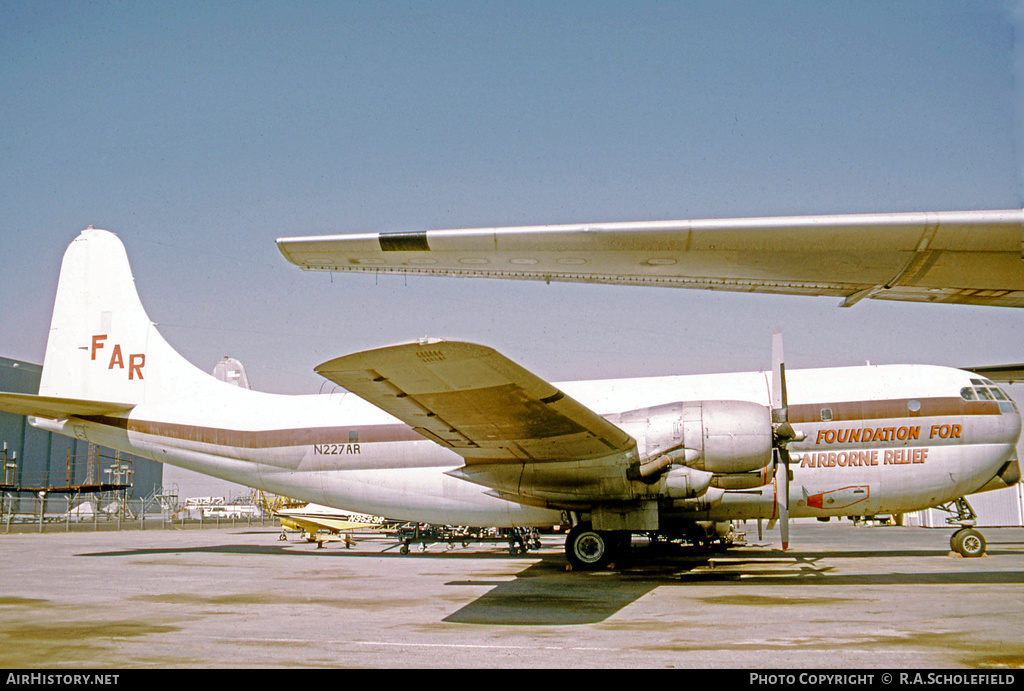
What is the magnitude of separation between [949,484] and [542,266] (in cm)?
1250

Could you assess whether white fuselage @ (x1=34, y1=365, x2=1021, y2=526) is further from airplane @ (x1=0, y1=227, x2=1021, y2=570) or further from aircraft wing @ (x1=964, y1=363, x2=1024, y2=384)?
aircraft wing @ (x1=964, y1=363, x2=1024, y2=384)

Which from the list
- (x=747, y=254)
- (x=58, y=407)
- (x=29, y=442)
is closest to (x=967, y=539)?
(x=747, y=254)

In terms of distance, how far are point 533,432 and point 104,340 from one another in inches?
519

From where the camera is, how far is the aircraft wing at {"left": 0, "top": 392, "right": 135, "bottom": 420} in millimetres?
16188

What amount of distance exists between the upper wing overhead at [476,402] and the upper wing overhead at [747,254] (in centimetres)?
285

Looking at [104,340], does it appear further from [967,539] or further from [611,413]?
[967,539]

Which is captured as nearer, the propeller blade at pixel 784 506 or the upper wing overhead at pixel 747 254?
the upper wing overhead at pixel 747 254

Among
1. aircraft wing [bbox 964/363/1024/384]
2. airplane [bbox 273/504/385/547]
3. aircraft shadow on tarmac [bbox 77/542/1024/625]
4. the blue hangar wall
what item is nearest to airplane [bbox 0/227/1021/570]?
aircraft shadow on tarmac [bbox 77/542/1024/625]

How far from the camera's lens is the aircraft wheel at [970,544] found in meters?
15.0

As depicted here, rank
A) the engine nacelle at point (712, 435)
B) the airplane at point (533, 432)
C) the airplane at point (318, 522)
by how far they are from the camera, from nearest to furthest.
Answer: the airplane at point (533, 432), the engine nacelle at point (712, 435), the airplane at point (318, 522)

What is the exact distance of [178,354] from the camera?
18.5 meters

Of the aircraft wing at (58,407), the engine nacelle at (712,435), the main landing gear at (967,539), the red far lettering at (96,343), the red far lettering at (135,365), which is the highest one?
the red far lettering at (96,343)

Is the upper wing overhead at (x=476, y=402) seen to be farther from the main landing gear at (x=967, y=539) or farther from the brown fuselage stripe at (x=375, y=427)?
the main landing gear at (x=967, y=539)

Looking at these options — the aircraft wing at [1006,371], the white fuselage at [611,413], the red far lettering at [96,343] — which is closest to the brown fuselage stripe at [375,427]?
the white fuselage at [611,413]
